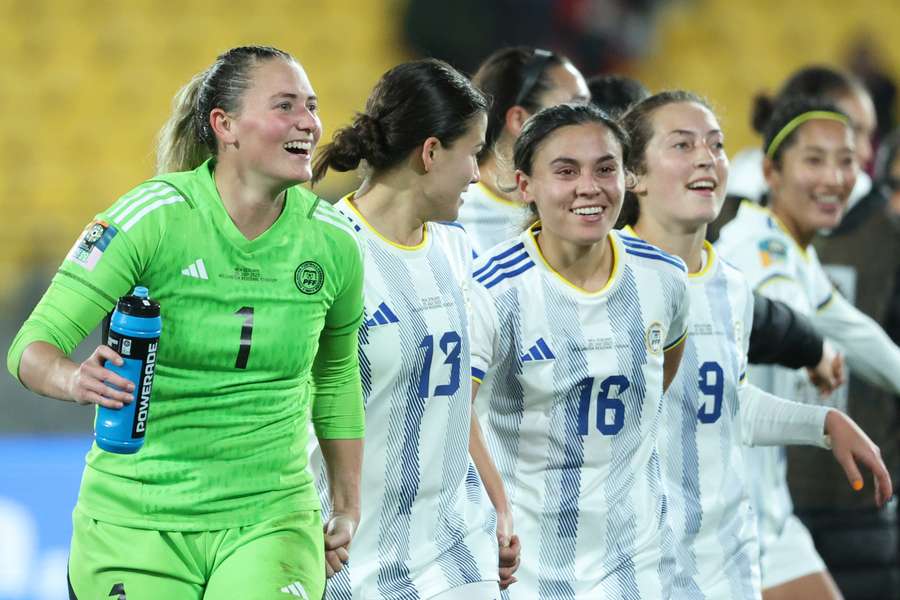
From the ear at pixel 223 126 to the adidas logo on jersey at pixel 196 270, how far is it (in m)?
0.30

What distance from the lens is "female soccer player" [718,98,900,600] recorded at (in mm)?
4926

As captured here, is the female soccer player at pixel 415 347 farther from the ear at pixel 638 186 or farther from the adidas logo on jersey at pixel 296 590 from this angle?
the ear at pixel 638 186

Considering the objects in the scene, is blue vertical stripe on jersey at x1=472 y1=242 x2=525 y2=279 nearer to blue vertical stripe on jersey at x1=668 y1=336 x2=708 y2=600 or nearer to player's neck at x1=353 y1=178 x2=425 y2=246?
player's neck at x1=353 y1=178 x2=425 y2=246

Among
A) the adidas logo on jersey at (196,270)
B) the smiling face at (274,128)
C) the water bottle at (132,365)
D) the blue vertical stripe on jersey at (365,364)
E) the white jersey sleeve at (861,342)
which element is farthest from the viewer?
the white jersey sleeve at (861,342)

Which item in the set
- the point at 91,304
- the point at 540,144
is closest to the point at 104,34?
the point at 540,144

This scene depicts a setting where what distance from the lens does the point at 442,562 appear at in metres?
3.73

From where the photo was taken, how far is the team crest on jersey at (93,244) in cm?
297

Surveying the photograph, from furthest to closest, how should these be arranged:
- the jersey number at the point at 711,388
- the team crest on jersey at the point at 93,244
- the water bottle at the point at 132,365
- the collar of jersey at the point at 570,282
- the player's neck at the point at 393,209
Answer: the jersey number at the point at 711,388, the collar of jersey at the point at 570,282, the player's neck at the point at 393,209, the team crest on jersey at the point at 93,244, the water bottle at the point at 132,365

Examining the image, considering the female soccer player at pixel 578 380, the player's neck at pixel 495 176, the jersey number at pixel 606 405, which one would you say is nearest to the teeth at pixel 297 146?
the female soccer player at pixel 578 380

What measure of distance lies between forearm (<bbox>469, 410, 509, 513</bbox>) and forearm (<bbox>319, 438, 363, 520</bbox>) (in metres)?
0.38

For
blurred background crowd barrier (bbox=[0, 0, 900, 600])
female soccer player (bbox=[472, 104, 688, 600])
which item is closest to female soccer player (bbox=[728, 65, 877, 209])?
female soccer player (bbox=[472, 104, 688, 600])

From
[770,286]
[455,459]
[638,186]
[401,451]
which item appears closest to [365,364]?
[401,451]

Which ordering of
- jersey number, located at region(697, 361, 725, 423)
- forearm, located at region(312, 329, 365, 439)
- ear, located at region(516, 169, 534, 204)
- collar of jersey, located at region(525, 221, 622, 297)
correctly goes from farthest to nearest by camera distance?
jersey number, located at region(697, 361, 725, 423)
ear, located at region(516, 169, 534, 204)
collar of jersey, located at region(525, 221, 622, 297)
forearm, located at region(312, 329, 365, 439)

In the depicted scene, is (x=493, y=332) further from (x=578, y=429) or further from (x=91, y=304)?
(x=91, y=304)
